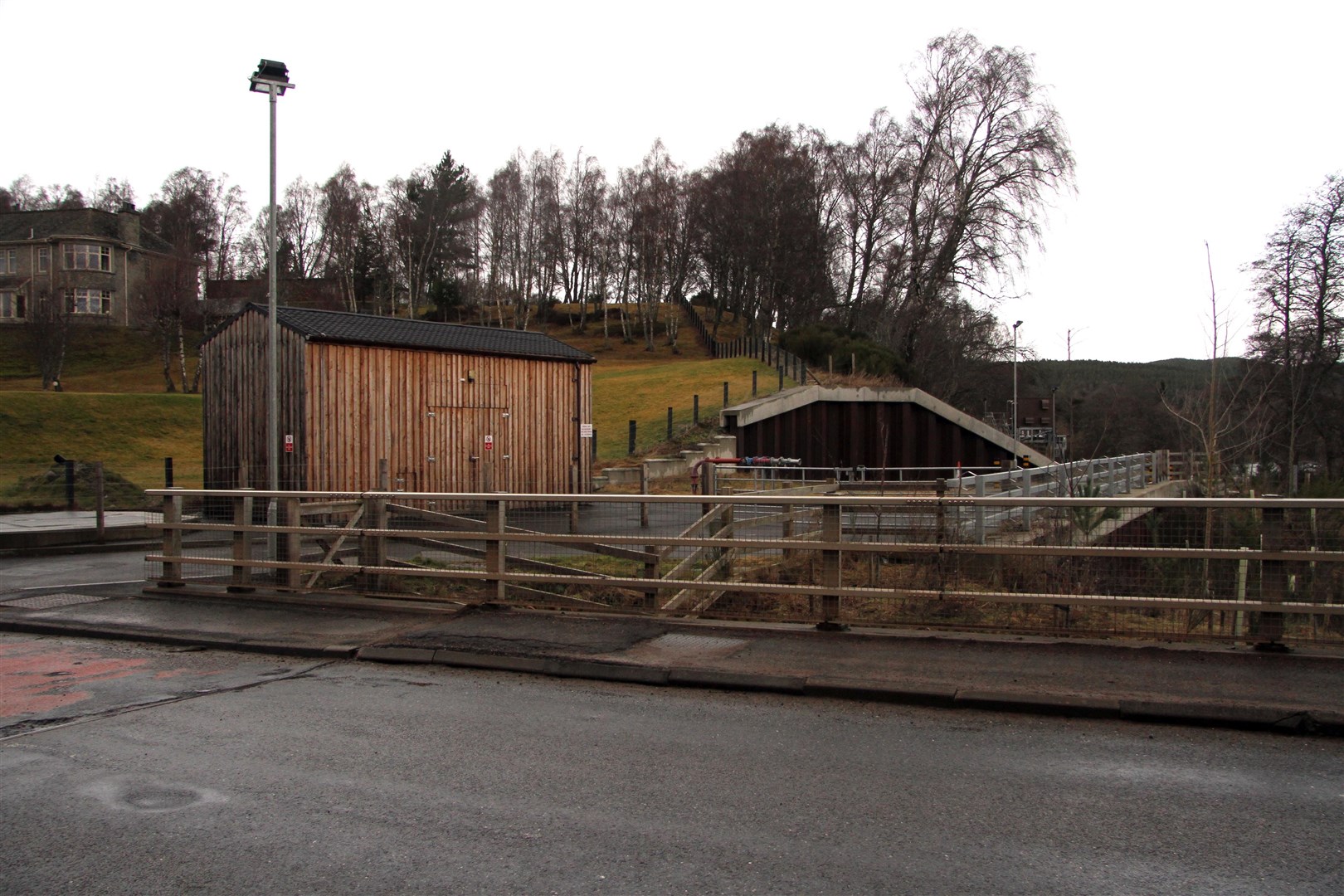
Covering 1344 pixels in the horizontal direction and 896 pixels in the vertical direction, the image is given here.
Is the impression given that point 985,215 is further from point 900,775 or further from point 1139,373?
point 1139,373

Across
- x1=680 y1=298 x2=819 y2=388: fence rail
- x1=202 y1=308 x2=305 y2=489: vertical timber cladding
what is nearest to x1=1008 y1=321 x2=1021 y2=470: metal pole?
x1=680 y1=298 x2=819 y2=388: fence rail

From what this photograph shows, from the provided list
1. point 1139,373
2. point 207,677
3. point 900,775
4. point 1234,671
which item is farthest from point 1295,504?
point 1139,373

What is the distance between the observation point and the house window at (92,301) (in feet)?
234

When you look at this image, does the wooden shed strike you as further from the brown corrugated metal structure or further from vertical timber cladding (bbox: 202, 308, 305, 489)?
the brown corrugated metal structure

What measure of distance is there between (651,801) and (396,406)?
20.4 meters

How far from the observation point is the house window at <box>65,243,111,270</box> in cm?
7112

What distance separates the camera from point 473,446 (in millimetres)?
25828

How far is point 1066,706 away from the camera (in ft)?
21.7

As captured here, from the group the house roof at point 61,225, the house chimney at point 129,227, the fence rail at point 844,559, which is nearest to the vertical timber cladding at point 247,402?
the fence rail at point 844,559

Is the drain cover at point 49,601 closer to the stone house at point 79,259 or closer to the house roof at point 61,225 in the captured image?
the stone house at point 79,259

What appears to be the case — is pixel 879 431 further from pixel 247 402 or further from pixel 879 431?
pixel 247 402

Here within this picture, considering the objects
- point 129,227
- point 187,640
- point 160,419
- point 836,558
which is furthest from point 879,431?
point 129,227

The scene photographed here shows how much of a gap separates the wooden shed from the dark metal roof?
43 millimetres

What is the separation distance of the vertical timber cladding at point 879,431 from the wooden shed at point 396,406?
11005 mm
